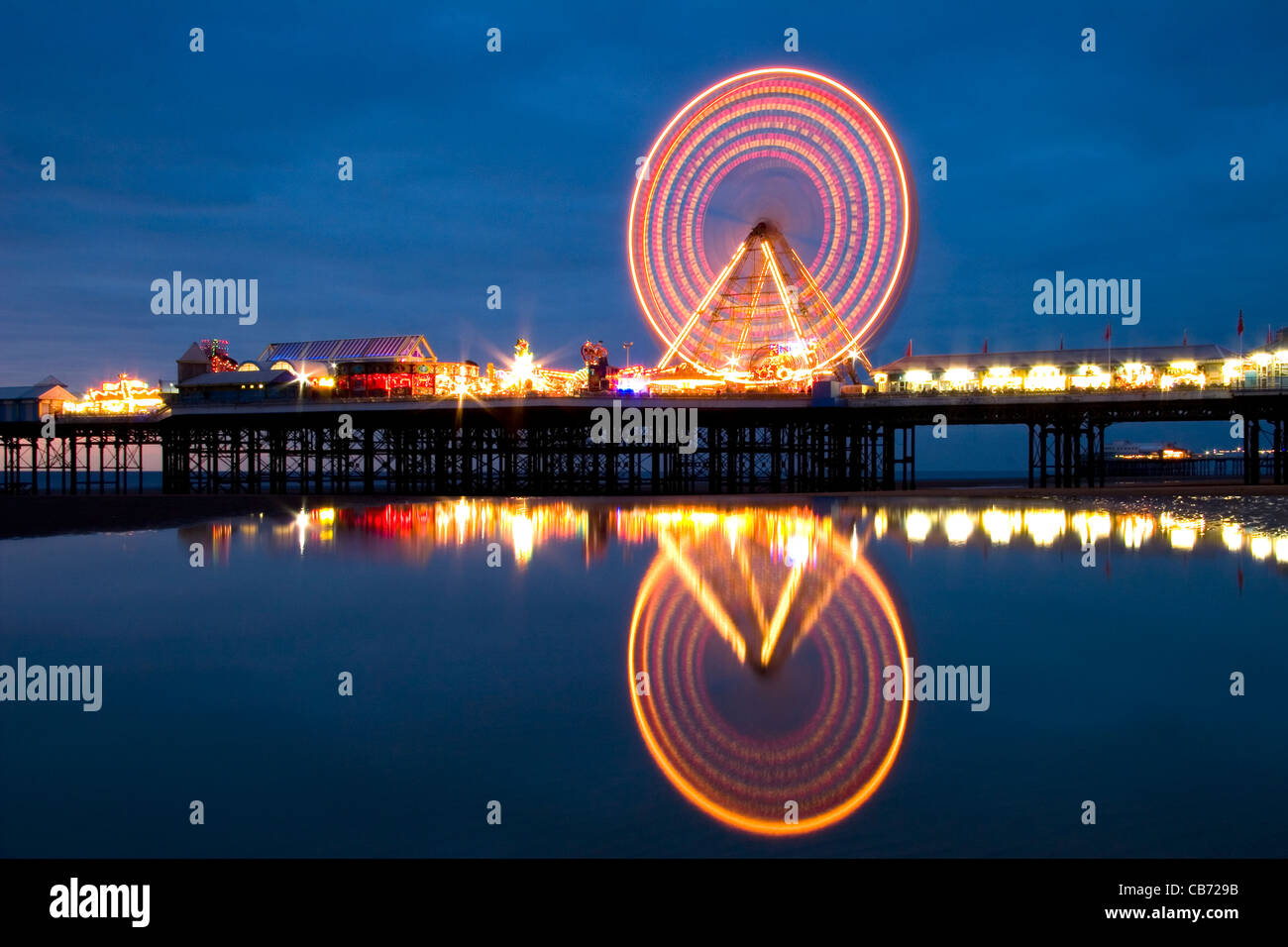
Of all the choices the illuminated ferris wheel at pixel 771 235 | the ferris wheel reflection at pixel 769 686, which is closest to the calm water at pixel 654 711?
the ferris wheel reflection at pixel 769 686

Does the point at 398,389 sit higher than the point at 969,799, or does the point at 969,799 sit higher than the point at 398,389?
the point at 398,389

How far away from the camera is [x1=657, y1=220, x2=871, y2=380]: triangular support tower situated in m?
43.8

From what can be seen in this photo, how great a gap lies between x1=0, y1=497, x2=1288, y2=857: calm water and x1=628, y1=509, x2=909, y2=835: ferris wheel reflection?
40 mm

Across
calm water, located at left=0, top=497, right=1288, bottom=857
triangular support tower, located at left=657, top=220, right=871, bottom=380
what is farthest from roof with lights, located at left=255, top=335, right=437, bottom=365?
calm water, located at left=0, top=497, right=1288, bottom=857

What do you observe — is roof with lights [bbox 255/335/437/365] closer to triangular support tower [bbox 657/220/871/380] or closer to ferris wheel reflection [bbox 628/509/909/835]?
triangular support tower [bbox 657/220/871/380]

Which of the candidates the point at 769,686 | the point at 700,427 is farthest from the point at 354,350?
the point at 769,686

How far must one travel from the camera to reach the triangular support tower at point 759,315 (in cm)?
4378

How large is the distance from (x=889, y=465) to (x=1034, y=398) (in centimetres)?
965

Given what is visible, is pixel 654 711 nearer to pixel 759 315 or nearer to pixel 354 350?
pixel 759 315

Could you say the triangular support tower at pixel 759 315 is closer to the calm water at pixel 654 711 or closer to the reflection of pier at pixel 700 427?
the reflection of pier at pixel 700 427
